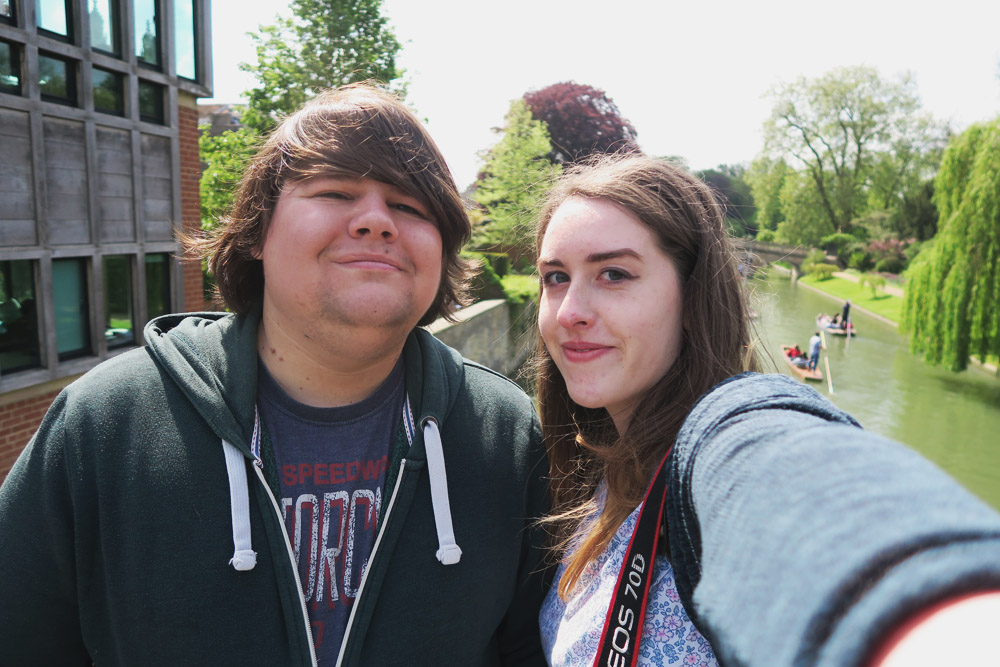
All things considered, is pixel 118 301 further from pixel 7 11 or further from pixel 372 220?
pixel 372 220

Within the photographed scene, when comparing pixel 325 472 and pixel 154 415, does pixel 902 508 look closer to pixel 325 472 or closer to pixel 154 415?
pixel 325 472

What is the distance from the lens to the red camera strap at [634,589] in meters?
1.17

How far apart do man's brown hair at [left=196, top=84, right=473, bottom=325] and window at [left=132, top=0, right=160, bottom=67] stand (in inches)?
225

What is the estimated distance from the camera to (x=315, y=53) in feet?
38.6

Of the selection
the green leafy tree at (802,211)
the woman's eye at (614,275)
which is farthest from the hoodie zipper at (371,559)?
the green leafy tree at (802,211)

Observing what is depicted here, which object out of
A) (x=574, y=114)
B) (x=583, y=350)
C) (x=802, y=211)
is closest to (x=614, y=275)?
(x=583, y=350)

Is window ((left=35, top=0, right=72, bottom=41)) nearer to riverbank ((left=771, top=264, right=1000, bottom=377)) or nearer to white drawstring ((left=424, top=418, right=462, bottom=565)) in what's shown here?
white drawstring ((left=424, top=418, right=462, bottom=565))

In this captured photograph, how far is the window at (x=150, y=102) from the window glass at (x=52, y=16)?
1011mm

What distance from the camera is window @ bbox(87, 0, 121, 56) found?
575 centimetres

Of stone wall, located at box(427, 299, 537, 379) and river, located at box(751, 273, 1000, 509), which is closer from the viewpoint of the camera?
stone wall, located at box(427, 299, 537, 379)

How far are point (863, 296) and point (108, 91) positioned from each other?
117ft

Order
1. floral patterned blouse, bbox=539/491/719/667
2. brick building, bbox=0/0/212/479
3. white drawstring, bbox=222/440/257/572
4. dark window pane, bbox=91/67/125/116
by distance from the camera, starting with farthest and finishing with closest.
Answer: dark window pane, bbox=91/67/125/116, brick building, bbox=0/0/212/479, white drawstring, bbox=222/440/257/572, floral patterned blouse, bbox=539/491/719/667

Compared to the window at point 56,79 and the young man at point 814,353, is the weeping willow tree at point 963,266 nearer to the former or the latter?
the young man at point 814,353

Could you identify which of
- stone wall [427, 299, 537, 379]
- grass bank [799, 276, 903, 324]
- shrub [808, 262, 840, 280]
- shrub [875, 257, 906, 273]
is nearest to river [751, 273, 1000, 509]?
grass bank [799, 276, 903, 324]
